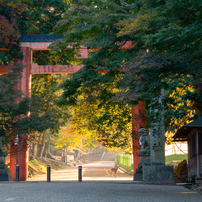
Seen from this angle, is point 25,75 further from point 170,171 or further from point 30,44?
point 170,171

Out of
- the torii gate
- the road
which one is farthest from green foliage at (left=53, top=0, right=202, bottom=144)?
the road

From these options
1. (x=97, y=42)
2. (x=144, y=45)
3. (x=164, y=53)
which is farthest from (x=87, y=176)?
(x=164, y=53)

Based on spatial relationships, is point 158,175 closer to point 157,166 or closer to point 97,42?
point 157,166

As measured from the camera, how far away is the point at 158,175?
13.1 meters

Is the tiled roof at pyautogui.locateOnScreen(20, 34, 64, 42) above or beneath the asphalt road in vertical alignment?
above

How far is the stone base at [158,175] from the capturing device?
42.8ft

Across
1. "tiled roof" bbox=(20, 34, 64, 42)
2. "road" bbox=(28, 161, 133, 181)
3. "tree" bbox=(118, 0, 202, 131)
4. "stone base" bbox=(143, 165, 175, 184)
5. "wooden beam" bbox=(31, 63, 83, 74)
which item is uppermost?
"tiled roof" bbox=(20, 34, 64, 42)

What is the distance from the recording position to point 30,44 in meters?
21.7

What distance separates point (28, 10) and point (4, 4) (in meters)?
2.02

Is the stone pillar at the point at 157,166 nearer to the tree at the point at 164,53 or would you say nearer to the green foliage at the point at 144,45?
the green foliage at the point at 144,45

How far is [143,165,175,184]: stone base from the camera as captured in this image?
1304 cm

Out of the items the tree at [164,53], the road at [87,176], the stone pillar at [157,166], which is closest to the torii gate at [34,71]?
the road at [87,176]

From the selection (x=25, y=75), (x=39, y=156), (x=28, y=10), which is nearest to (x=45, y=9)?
(x=28, y=10)

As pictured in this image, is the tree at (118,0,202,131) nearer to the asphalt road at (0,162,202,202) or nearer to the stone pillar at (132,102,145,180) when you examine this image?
the asphalt road at (0,162,202,202)
